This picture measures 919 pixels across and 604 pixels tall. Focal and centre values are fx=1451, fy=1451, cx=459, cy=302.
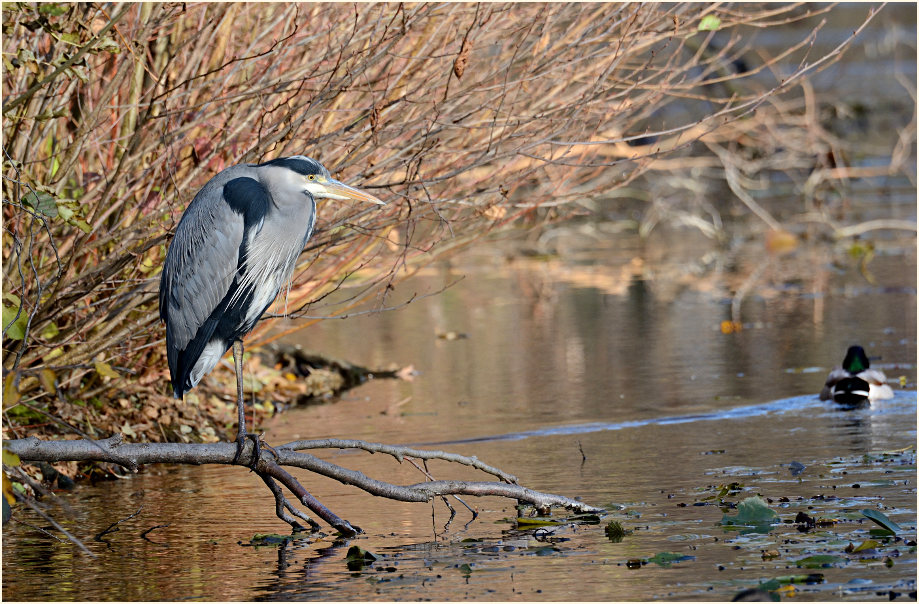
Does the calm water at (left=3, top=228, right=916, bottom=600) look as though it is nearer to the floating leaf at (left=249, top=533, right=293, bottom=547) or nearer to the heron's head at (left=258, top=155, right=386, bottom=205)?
the floating leaf at (left=249, top=533, right=293, bottom=547)

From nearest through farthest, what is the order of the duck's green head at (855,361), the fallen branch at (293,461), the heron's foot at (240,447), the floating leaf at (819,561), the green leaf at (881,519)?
the floating leaf at (819,561)
the green leaf at (881,519)
the fallen branch at (293,461)
the heron's foot at (240,447)
the duck's green head at (855,361)

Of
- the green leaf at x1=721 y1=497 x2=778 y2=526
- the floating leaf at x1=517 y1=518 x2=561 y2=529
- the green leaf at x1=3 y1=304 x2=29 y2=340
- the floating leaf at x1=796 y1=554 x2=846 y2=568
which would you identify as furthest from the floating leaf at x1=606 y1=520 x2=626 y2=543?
the green leaf at x1=3 y1=304 x2=29 y2=340

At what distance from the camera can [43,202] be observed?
6.04 m

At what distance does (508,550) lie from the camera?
19.8ft

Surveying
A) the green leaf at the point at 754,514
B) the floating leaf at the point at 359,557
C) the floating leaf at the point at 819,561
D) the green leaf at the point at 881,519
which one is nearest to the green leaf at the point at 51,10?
→ the floating leaf at the point at 359,557

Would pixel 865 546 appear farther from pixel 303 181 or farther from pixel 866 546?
pixel 303 181

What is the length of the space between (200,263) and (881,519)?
3058 mm

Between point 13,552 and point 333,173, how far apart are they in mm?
2476

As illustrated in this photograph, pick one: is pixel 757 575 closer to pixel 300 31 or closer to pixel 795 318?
pixel 300 31

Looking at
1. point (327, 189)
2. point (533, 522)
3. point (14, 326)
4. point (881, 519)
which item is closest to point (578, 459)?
point (533, 522)

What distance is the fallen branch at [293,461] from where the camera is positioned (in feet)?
19.3

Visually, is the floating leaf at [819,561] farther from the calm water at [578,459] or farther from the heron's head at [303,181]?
the heron's head at [303,181]

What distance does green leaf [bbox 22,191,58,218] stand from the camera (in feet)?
19.7

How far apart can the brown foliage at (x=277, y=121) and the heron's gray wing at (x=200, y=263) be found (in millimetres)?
746
